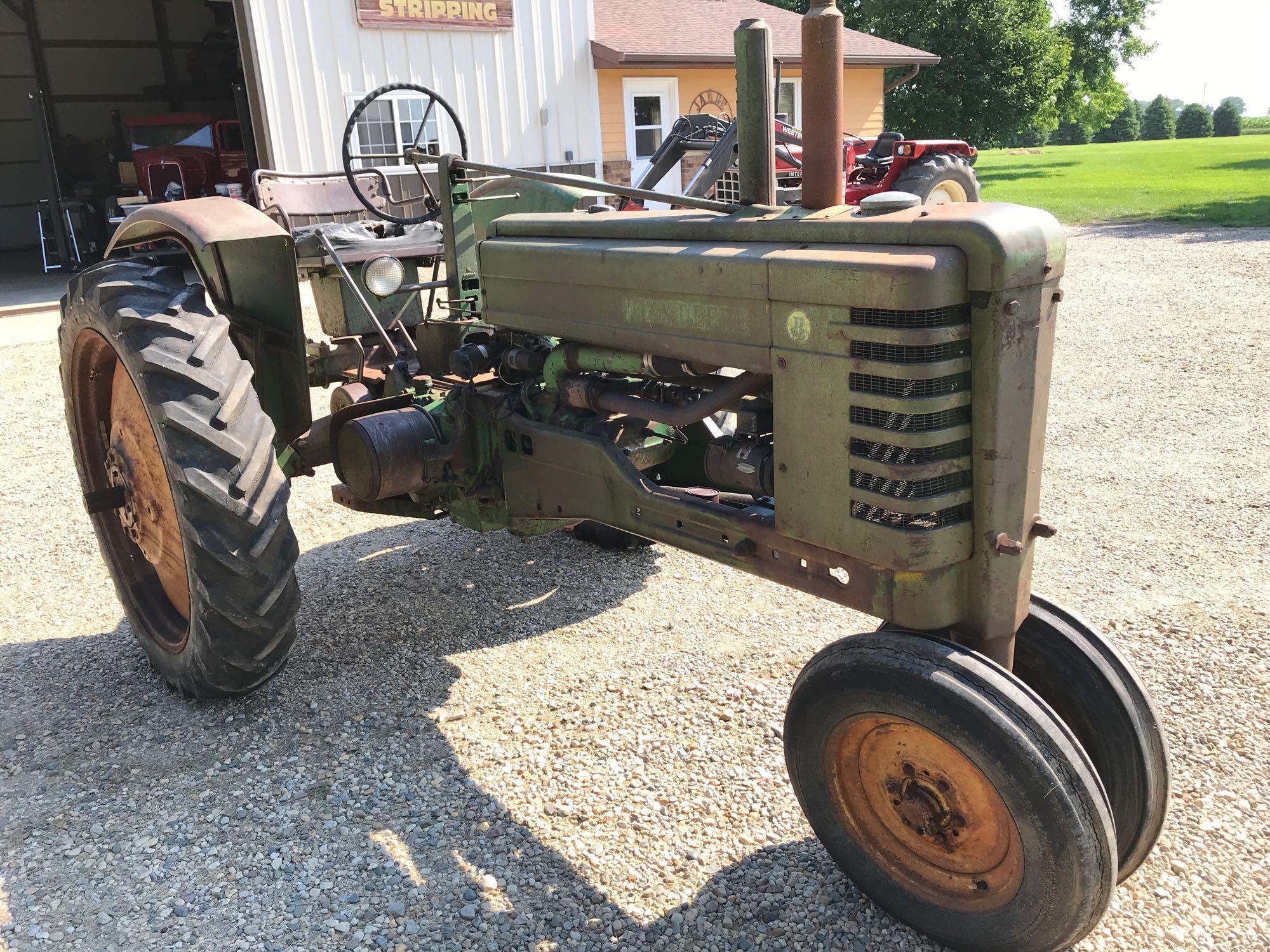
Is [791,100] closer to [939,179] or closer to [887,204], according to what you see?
[939,179]

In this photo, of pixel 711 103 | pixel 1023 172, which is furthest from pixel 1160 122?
pixel 711 103

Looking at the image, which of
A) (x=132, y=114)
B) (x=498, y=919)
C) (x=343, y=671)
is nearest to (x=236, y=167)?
(x=132, y=114)

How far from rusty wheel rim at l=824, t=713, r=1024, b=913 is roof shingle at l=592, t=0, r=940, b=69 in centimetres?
1241

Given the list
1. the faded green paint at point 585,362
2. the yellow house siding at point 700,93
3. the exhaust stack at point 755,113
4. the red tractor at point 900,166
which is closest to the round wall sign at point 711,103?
the yellow house siding at point 700,93

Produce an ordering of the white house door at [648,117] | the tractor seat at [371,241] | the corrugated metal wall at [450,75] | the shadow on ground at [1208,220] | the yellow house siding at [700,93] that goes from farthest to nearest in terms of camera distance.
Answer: the white house door at [648,117] → the yellow house siding at [700,93] → the shadow on ground at [1208,220] → the corrugated metal wall at [450,75] → the tractor seat at [371,241]

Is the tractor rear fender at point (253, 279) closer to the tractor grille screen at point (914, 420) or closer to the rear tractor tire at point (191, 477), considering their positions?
the rear tractor tire at point (191, 477)

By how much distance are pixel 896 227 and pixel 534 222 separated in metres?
1.15

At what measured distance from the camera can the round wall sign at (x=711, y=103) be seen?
15797 mm

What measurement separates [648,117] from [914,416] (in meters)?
14.4

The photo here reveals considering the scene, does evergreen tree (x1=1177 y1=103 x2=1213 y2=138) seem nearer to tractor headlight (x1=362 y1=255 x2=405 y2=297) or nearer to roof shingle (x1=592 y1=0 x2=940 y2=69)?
roof shingle (x1=592 y1=0 x2=940 y2=69)

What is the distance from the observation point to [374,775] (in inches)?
112

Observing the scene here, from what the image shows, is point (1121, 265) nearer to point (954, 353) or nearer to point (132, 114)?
point (954, 353)

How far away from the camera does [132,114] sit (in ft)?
65.7

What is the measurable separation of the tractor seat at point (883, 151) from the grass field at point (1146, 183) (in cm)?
237
